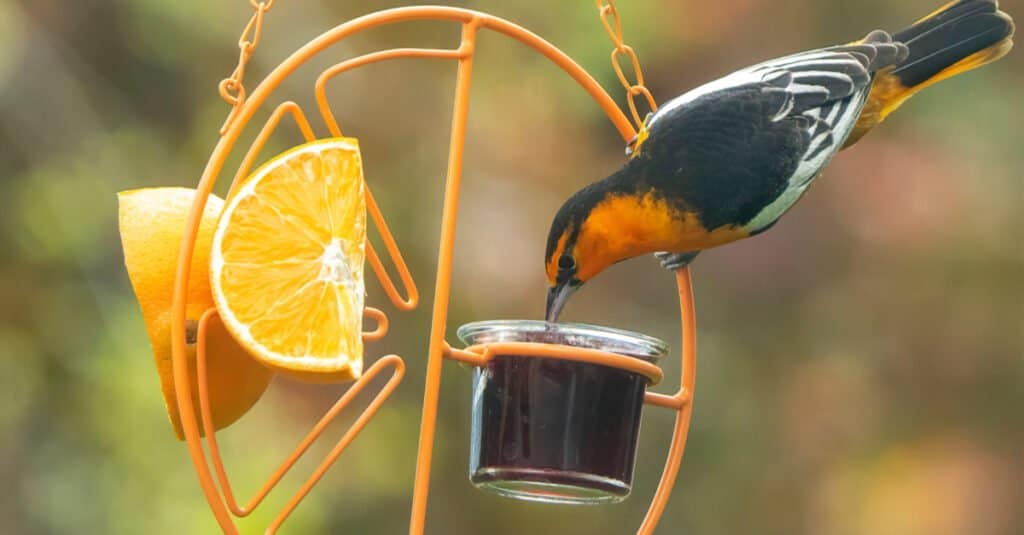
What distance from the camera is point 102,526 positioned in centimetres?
424

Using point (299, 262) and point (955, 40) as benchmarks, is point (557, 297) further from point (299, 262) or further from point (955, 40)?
point (955, 40)

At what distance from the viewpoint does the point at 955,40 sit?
9.73 ft

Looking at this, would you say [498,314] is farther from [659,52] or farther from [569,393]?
[569,393]

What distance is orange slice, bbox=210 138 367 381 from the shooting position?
2039mm

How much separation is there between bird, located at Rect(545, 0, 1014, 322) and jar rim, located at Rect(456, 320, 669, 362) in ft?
0.87

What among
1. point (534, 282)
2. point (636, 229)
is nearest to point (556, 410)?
point (636, 229)

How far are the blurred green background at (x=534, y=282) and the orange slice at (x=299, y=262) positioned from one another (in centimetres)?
211

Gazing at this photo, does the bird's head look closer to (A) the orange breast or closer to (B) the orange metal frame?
(A) the orange breast

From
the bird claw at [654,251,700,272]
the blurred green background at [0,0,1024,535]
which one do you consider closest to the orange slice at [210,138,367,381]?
the bird claw at [654,251,700,272]

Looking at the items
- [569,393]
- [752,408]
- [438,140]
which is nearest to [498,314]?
[438,140]

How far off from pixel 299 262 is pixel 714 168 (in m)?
0.95

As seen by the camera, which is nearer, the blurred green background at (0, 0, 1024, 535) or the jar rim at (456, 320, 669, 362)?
the jar rim at (456, 320, 669, 362)

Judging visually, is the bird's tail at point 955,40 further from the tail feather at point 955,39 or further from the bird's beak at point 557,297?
the bird's beak at point 557,297

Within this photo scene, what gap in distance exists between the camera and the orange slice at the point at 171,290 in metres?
2.14
